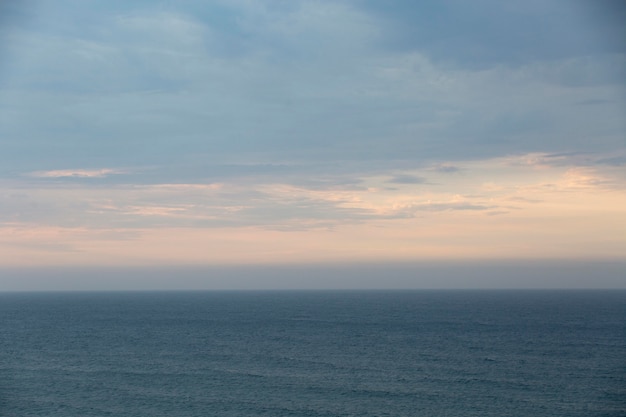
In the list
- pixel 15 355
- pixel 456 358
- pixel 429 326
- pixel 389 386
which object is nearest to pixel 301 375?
pixel 389 386

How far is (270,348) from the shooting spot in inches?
3297

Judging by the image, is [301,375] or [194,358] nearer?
[301,375]

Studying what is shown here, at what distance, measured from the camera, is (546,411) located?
5053 centimetres

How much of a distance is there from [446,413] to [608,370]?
2883 cm

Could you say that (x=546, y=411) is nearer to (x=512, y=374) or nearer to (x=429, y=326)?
(x=512, y=374)

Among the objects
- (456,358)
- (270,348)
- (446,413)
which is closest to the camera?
(446,413)

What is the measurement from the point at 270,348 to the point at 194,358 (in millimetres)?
12419

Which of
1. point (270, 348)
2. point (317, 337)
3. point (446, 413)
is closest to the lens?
point (446, 413)

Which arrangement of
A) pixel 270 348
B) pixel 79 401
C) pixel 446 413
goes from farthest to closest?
pixel 270 348, pixel 79 401, pixel 446 413

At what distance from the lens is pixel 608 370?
2635 inches

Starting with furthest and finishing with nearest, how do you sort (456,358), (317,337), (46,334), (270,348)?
(46,334) < (317,337) < (270,348) < (456,358)

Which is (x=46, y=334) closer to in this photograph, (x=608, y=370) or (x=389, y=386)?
(x=389, y=386)

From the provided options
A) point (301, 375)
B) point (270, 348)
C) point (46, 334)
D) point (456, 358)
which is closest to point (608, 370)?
point (456, 358)

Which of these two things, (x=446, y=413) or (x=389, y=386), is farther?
(x=389, y=386)
